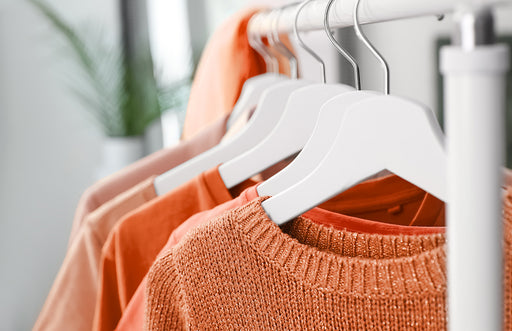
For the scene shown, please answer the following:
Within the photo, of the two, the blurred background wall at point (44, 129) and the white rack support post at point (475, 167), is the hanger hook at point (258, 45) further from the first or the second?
the blurred background wall at point (44, 129)

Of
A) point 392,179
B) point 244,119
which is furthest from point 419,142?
point 244,119

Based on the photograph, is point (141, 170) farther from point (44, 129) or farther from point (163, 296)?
point (44, 129)

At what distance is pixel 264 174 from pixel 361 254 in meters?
0.27

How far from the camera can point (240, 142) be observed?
661mm

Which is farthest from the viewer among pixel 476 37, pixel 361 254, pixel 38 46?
pixel 38 46

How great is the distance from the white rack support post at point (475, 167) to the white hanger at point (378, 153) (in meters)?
0.11

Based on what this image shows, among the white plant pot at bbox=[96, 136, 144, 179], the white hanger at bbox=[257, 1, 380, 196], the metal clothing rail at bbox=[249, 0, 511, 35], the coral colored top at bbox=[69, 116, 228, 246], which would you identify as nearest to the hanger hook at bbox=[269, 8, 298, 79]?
the metal clothing rail at bbox=[249, 0, 511, 35]

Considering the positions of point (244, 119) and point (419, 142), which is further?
point (244, 119)

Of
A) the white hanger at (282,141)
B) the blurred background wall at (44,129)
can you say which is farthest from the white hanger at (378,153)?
the blurred background wall at (44,129)

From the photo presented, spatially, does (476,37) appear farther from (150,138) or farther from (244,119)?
(150,138)

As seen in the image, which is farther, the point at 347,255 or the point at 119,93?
the point at 119,93

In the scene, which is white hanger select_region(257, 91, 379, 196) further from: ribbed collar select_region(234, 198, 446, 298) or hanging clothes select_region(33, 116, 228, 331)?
hanging clothes select_region(33, 116, 228, 331)

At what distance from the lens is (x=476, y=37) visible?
23 cm

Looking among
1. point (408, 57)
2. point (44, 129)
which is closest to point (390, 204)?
point (408, 57)
